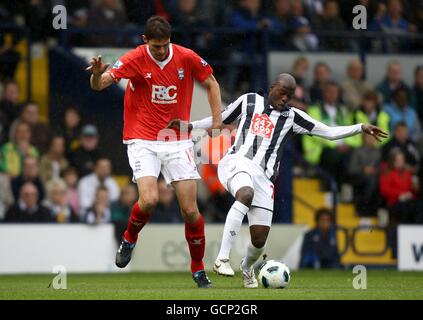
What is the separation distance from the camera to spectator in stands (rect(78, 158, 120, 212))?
17.9 m

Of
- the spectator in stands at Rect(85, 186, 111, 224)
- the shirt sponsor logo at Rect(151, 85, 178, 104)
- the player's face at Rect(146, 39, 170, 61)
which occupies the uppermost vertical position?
the player's face at Rect(146, 39, 170, 61)

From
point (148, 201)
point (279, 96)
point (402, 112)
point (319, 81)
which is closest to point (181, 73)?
point (279, 96)

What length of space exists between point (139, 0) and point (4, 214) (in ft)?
13.4

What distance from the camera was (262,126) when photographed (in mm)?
12930

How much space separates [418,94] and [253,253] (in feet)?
29.5

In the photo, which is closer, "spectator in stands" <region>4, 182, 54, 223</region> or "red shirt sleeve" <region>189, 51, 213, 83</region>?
"red shirt sleeve" <region>189, 51, 213, 83</region>

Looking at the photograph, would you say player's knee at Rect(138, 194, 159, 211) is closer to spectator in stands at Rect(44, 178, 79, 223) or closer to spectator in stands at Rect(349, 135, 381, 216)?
spectator in stands at Rect(44, 178, 79, 223)

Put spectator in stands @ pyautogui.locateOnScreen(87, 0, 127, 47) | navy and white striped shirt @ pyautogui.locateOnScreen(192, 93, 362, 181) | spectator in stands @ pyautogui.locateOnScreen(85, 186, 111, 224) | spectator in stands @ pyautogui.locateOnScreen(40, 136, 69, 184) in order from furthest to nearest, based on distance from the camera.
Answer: spectator in stands @ pyautogui.locateOnScreen(87, 0, 127, 47), spectator in stands @ pyautogui.locateOnScreen(40, 136, 69, 184), spectator in stands @ pyautogui.locateOnScreen(85, 186, 111, 224), navy and white striped shirt @ pyautogui.locateOnScreen(192, 93, 362, 181)

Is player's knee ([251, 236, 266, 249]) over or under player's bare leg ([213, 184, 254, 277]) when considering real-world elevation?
under

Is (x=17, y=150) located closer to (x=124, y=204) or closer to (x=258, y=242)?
(x=124, y=204)

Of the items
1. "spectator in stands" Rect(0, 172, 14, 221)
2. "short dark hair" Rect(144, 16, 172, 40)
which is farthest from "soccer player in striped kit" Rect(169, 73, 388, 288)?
"spectator in stands" Rect(0, 172, 14, 221)

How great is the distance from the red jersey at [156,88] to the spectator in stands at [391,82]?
868 cm

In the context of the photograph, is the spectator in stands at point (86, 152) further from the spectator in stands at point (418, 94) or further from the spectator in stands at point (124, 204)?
the spectator in stands at point (418, 94)

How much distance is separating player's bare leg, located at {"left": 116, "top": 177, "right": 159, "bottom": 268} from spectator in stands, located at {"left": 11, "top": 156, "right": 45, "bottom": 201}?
541 cm
